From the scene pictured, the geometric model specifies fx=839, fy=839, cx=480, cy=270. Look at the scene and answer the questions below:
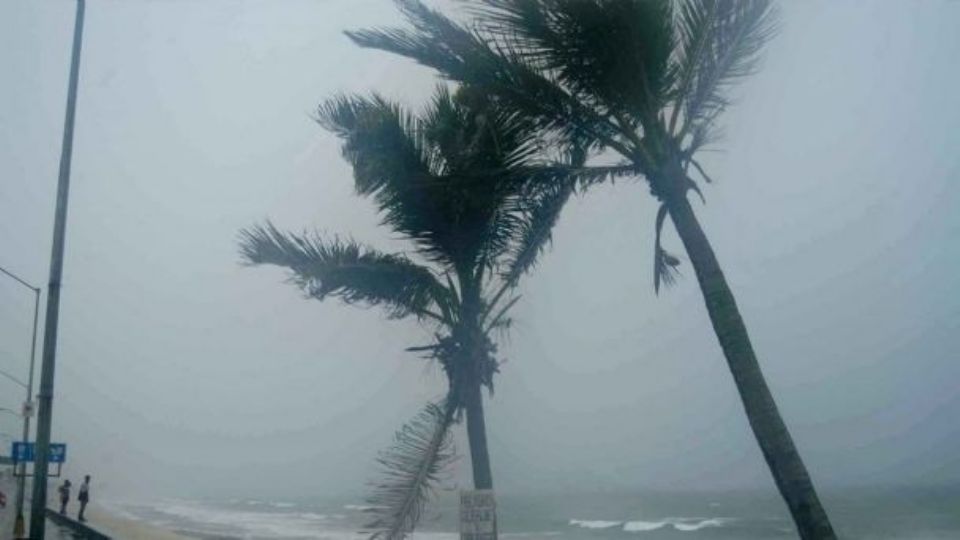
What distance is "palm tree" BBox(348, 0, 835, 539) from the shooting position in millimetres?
5637

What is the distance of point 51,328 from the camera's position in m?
11.0

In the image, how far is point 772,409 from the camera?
5051mm

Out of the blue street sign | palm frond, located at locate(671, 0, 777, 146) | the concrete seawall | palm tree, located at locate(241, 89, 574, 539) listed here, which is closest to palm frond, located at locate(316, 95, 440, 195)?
palm tree, located at locate(241, 89, 574, 539)

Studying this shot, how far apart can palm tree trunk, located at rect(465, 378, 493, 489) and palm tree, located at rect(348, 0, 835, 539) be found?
1871mm

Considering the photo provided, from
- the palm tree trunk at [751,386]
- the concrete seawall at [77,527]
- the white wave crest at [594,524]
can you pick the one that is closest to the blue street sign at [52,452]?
the concrete seawall at [77,527]

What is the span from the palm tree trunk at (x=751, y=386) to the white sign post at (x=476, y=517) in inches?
81.6

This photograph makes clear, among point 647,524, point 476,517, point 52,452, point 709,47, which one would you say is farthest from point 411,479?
point 647,524

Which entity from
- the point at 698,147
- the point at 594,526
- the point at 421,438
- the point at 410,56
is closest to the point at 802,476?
the point at 698,147

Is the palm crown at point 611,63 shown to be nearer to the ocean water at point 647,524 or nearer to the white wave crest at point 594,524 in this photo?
the ocean water at point 647,524

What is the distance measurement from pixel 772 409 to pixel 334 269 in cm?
391

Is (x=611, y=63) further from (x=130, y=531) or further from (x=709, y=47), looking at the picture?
(x=130, y=531)

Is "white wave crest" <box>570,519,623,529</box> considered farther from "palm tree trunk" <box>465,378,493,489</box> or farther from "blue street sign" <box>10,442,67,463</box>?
"palm tree trunk" <box>465,378,493,489</box>

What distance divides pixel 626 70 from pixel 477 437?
3.25m

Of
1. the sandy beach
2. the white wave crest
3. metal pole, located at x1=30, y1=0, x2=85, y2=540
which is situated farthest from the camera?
the white wave crest
